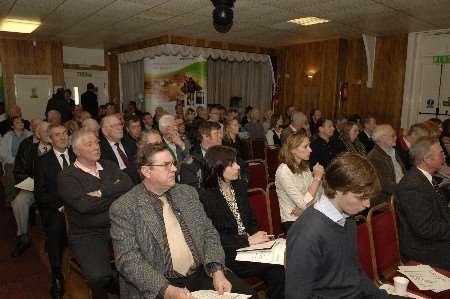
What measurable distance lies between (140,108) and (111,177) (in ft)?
25.4

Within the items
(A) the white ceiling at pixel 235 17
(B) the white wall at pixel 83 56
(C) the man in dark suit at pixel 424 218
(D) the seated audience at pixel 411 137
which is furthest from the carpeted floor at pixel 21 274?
(B) the white wall at pixel 83 56

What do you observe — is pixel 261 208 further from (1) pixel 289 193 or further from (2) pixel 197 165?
(2) pixel 197 165

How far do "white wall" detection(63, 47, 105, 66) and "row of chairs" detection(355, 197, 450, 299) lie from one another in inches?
Answer: 429

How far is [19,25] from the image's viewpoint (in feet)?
25.7

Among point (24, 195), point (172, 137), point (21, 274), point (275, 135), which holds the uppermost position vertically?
point (172, 137)

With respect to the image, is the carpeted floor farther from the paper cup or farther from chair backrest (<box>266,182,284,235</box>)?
the paper cup

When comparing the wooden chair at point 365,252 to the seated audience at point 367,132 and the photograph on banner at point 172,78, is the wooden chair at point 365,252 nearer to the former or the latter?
the seated audience at point 367,132

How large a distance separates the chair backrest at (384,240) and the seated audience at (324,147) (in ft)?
8.15

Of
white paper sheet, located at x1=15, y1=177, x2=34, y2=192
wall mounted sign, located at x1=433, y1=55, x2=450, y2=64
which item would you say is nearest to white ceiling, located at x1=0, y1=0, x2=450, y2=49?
wall mounted sign, located at x1=433, y1=55, x2=450, y2=64

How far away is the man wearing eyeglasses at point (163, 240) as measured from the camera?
1996 millimetres

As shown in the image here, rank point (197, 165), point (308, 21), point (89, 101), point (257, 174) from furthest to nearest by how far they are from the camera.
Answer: point (89, 101)
point (308, 21)
point (257, 174)
point (197, 165)

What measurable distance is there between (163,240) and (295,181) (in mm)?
1509

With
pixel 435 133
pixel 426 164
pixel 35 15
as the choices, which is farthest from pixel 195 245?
pixel 35 15

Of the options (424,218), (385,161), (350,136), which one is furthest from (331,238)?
(350,136)
